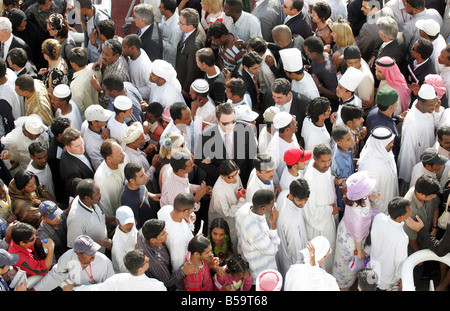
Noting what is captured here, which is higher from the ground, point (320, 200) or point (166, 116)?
point (166, 116)

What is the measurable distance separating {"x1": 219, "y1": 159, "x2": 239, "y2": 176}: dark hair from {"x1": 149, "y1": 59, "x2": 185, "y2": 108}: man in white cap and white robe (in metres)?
1.25

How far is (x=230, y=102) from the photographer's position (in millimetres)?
6082

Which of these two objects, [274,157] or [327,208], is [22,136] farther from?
[327,208]

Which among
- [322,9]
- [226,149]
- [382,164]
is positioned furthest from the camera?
[322,9]

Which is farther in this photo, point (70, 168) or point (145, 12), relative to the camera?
point (145, 12)

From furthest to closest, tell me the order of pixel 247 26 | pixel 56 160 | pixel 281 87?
1. pixel 247 26
2. pixel 281 87
3. pixel 56 160

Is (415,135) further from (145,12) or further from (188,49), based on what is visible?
(145,12)

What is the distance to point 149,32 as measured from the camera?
710 centimetres

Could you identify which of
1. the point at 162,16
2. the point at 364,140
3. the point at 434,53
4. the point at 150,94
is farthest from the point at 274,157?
A: the point at 162,16

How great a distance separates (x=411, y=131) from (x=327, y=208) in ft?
3.86

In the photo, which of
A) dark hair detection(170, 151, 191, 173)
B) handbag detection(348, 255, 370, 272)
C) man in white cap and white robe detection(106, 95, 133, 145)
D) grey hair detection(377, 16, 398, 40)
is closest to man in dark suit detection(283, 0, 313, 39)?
grey hair detection(377, 16, 398, 40)

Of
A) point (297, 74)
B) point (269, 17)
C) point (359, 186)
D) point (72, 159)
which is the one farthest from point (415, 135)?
point (72, 159)

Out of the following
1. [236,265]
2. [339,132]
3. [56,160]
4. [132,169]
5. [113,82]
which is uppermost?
[113,82]

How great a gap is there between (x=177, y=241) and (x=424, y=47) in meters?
3.22
